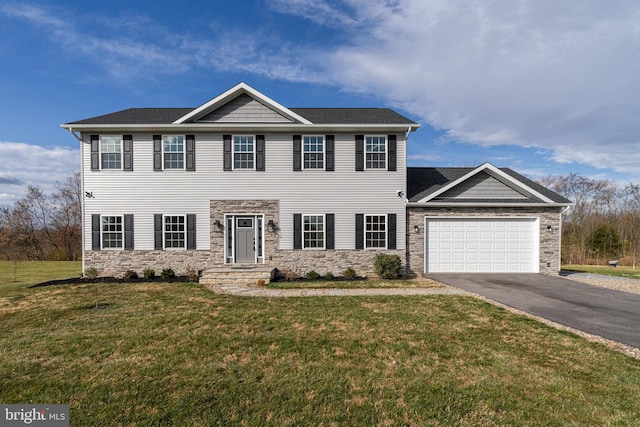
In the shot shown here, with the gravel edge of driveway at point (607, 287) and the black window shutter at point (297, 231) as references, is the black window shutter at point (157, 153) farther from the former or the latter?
the gravel edge of driveway at point (607, 287)

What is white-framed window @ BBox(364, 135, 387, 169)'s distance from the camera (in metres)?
12.2

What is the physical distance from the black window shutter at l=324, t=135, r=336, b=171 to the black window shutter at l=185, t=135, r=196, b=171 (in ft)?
18.5

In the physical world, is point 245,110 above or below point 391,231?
above

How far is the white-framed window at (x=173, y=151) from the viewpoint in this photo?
39.6 feet

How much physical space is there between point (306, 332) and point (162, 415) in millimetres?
2798

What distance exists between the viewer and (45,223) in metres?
24.4

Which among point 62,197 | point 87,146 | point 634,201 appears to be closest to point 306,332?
point 87,146

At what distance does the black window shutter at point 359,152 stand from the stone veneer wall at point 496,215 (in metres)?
2.82

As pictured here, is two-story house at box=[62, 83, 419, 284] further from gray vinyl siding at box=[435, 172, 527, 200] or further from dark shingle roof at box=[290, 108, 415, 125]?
gray vinyl siding at box=[435, 172, 527, 200]

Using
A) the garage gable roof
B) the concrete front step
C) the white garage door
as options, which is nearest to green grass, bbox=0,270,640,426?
the concrete front step

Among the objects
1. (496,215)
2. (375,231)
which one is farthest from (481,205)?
(375,231)

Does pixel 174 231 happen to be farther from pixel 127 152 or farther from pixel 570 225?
pixel 570 225

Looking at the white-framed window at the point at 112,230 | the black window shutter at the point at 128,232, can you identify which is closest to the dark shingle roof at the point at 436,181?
the black window shutter at the point at 128,232

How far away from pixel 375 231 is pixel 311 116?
6.02 m
